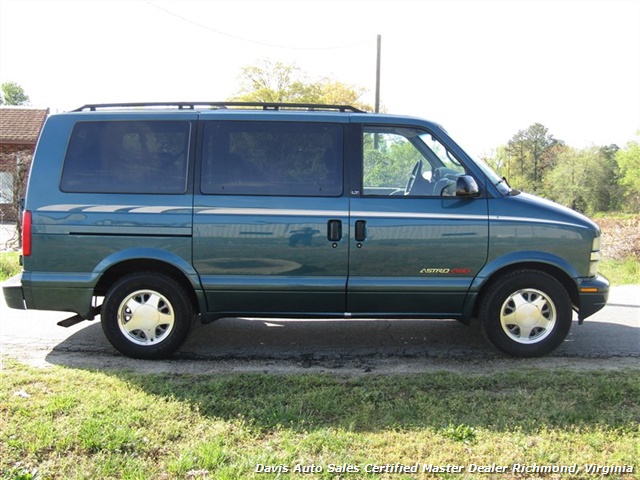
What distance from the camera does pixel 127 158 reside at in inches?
179

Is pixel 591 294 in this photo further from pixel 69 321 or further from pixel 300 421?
pixel 69 321

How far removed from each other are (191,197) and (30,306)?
172 centimetres

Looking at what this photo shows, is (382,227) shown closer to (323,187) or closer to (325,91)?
(323,187)

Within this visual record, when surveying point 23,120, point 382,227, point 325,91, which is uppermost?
point 325,91

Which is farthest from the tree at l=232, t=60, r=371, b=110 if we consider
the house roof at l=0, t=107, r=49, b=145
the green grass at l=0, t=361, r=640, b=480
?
the green grass at l=0, t=361, r=640, b=480

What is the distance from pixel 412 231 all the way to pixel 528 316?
1.26m

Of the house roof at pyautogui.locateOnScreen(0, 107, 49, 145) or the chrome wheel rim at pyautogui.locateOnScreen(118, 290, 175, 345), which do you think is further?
the house roof at pyautogui.locateOnScreen(0, 107, 49, 145)

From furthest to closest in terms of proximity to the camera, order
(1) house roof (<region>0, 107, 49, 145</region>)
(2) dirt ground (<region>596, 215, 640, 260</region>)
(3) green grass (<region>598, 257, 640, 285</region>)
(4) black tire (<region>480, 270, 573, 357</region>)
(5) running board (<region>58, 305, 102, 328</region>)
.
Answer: (1) house roof (<region>0, 107, 49, 145</region>), (2) dirt ground (<region>596, 215, 640, 260</region>), (3) green grass (<region>598, 257, 640, 285</region>), (5) running board (<region>58, 305, 102, 328</region>), (4) black tire (<region>480, 270, 573, 357</region>)

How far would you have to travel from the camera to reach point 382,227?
4461 millimetres

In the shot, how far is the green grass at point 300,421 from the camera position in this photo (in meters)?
2.87

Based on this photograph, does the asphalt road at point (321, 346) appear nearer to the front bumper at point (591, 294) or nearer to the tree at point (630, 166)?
the front bumper at point (591, 294)

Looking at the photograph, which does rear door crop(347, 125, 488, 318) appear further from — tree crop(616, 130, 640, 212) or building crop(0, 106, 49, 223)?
tree crop(616, 130, 640, 212)

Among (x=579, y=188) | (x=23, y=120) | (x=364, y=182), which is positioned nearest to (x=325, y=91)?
(x=23, y=120)

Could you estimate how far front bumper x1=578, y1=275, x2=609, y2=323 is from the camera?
4566 mm
